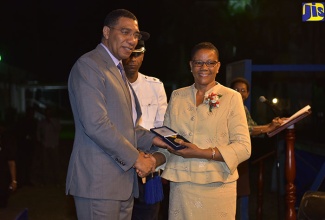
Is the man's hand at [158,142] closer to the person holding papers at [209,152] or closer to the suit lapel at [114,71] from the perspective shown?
the person holding papers at [209,152]

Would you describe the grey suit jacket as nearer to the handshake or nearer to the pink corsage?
the handshake

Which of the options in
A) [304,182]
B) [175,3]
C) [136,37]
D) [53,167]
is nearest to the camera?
[136,37]

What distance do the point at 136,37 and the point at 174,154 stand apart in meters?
0.88

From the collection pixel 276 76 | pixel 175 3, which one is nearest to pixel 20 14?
pixel 175 3

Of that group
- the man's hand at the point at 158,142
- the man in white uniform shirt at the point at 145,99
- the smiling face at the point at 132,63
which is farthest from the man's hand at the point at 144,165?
the smiling face at the point at 132,63

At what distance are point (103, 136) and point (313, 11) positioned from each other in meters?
4.18

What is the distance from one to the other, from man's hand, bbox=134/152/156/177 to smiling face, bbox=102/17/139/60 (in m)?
0.71

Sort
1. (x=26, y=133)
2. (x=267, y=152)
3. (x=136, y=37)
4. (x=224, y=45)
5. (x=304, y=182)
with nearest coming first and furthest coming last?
(x=136, y=37), (x=267, y=152), (x=304, y=182), (x=26, y=133), (x=224, y=45)

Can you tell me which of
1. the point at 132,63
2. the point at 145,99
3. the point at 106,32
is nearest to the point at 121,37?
the point at 106,32

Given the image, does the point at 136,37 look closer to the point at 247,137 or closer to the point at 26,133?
the point at 247,137

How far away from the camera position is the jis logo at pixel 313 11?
6684mm

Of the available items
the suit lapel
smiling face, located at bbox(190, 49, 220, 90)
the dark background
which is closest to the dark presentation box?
the suit lapel

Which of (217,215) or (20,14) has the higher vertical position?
(20,14)

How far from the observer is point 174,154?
13.1 feet
